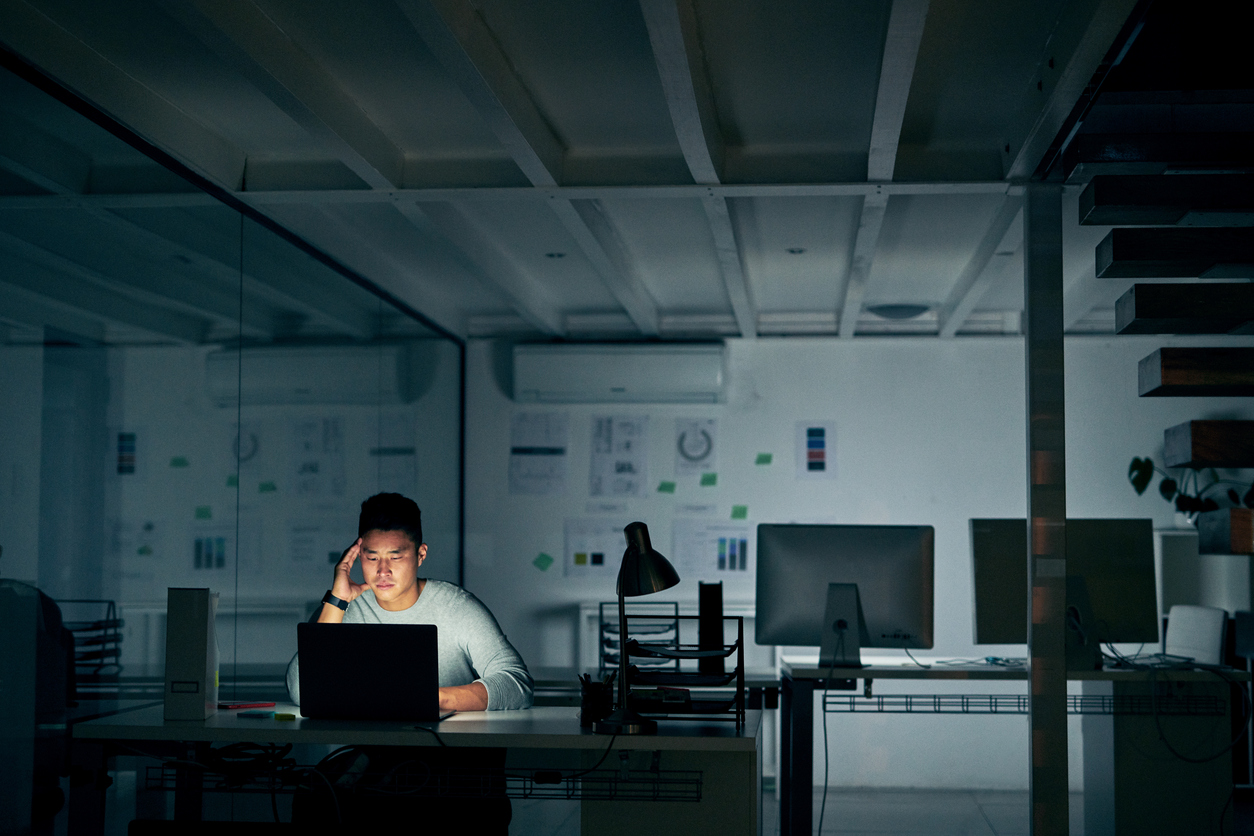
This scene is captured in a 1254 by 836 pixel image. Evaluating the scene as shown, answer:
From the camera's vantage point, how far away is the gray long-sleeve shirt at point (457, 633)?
2918 millimetres

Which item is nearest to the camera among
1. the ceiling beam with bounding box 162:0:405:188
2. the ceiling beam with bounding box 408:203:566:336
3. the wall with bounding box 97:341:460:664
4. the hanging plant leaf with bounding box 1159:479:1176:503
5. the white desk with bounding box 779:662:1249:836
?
the ceiling beam with bounding box 162:0:405:188

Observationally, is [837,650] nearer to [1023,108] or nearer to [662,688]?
[662,688]

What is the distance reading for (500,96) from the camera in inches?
105

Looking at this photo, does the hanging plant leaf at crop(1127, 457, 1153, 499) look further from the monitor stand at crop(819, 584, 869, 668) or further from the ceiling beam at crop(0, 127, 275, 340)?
the ceiling beam at crop(0, 127, 275, 340)

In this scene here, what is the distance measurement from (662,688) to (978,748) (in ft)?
11.3

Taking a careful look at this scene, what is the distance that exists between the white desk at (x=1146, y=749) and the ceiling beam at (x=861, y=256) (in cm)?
153

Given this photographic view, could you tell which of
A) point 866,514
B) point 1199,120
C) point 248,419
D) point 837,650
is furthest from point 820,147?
point 866,514

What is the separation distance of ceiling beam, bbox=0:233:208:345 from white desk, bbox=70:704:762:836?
103cm

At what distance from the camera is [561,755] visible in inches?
142

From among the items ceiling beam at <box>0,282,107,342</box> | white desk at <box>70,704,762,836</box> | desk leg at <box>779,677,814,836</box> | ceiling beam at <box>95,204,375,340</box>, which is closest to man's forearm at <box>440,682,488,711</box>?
white desk at <box>70,704,762,836</box>

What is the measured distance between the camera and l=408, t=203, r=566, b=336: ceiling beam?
12.5 feet

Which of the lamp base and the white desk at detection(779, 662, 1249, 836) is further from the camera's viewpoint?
the white desk at detection(779, 662, 1249, 836)

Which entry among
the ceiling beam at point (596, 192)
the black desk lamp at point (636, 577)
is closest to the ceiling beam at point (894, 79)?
the ceiling beam at point (596, 192)

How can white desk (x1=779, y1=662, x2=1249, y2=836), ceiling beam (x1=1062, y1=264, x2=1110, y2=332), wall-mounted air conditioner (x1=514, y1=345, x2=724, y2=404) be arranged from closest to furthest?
white desk (x1=779, y1=662, x2=1249, y2=836)
ceiling beam (x1=1062, y1=264, x2=1110, y2=332)
wall-mounted air conditioner (x1=514, y1=345, x2=724, y2=404)
